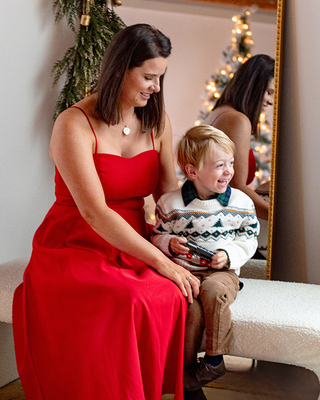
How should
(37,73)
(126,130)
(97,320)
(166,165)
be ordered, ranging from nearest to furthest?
(97,320), (126,130), (166,165), (37,73)

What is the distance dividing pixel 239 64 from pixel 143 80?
0.66m

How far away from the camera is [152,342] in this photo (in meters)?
1.32

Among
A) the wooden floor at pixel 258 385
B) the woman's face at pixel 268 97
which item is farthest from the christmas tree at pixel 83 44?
the wooden floor at pixel 258 385

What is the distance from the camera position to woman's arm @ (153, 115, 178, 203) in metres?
1.84

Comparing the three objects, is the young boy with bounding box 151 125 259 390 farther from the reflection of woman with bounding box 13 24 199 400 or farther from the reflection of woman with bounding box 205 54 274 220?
the reflection of woman with bounding box 205 54 274 220

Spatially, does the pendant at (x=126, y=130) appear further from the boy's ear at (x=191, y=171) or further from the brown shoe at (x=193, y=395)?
the brown shoe at (x=193, y=395)

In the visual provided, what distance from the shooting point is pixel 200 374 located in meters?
1.38

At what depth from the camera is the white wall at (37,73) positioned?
205cm

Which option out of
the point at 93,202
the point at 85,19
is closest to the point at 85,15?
the point at 85,19

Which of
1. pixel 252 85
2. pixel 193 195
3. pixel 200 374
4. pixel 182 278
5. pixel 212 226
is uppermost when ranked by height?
pixel 252 85

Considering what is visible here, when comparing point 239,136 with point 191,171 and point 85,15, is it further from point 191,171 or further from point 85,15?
point 85,15

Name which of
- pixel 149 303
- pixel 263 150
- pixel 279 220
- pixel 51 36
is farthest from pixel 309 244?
pixel 51 36

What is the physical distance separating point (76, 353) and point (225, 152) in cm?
→ 81

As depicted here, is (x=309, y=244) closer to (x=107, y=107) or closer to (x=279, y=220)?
(x=279, y=220)
